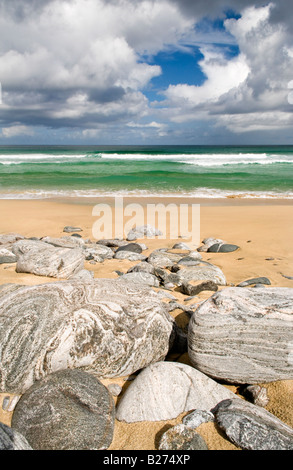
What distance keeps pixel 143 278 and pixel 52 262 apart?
1.40 metres

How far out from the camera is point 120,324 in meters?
2.95

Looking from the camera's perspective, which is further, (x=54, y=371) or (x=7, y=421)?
(x=54, y=371)

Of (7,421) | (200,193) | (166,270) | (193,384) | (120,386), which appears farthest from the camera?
(200,193)

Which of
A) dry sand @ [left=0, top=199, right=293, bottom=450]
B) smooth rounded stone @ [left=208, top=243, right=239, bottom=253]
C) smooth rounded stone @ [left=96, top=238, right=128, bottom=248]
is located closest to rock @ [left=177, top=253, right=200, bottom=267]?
dry sand @ [left=0, top=199, right=293, bottom=450]

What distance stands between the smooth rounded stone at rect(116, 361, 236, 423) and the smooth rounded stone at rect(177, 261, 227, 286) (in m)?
2.43

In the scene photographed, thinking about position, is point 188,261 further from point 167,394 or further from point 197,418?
point 197,418

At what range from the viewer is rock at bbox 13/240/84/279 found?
4.98 metres

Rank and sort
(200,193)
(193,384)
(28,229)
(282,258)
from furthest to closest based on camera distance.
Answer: (200,193) → (28,229) → (282,258) → (193,384)

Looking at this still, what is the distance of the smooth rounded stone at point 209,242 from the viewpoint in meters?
7.07

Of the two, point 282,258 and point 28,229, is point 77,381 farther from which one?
point 28,229

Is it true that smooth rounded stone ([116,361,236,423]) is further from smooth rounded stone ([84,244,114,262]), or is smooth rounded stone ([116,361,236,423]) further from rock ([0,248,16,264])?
rock ([0,248,16,264])
